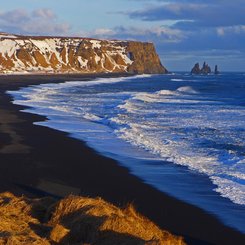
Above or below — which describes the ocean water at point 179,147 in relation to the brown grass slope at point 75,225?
below

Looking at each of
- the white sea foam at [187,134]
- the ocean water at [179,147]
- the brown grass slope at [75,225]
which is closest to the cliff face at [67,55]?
the white sea foam at [187,134]

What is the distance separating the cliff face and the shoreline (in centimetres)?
12748

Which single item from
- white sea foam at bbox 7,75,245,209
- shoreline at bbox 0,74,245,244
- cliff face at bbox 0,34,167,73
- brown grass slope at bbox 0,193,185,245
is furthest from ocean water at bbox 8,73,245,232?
cliff face at bbox 0,34,167,73

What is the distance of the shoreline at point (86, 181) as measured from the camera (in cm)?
918

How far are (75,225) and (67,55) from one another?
169481 millimetres

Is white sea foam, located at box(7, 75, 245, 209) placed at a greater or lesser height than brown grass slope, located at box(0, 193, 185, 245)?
lesser

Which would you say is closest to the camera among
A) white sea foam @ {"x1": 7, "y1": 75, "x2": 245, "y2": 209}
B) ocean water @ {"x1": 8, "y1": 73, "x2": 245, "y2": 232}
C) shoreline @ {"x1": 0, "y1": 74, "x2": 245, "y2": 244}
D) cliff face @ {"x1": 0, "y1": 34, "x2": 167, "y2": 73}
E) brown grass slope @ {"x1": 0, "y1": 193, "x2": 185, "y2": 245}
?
brown grass slope @ {"x1": 0, "y1": 193, "x2": 185, "y2": 245}

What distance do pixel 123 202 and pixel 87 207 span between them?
472 centimetres

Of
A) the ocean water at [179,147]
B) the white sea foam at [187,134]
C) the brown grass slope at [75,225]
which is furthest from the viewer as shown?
the white sea foam at [187,134]

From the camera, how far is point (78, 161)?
15242mm

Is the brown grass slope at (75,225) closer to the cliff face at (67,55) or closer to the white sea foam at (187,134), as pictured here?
the white sea foam at (187,134)

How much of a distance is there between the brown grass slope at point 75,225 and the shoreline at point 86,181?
9.70ft

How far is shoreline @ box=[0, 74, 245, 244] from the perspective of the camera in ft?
30.1

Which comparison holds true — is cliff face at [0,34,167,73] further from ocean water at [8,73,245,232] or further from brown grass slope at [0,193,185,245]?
brown grass slope at [0,193,185,245]
